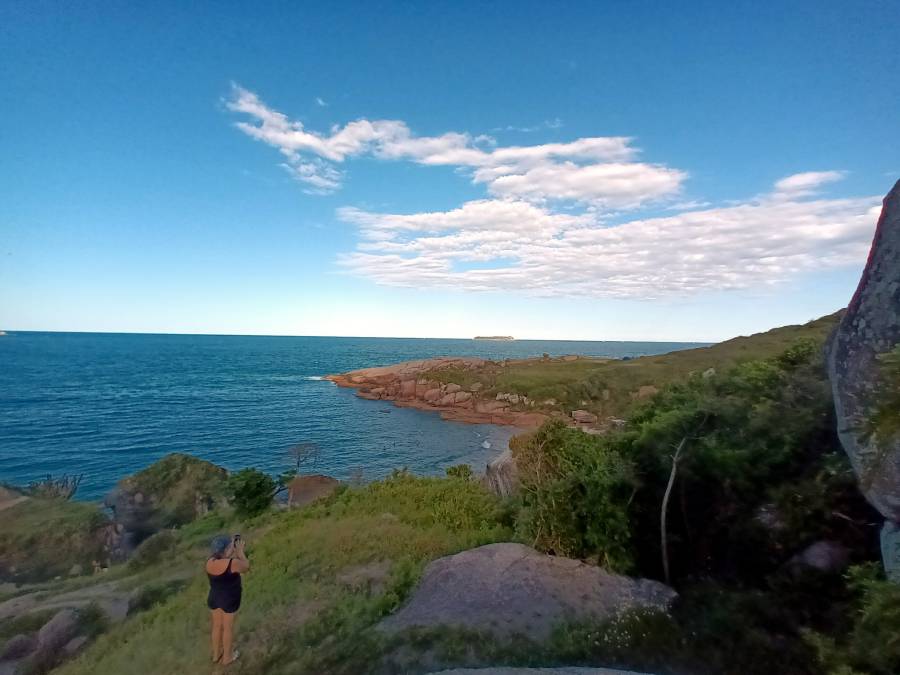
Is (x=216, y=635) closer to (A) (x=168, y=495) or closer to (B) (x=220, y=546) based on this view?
(B) (x=220, y=546)

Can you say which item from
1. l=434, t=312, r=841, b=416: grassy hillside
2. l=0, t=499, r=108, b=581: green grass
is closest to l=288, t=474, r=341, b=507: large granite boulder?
l=0, t=499, r=108, b=581: green grass

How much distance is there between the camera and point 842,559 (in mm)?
10008

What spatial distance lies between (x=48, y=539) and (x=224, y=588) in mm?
25379

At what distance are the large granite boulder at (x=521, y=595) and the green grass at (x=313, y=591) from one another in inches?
34.1

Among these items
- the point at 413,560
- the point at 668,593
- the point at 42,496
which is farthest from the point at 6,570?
the point at 668,593

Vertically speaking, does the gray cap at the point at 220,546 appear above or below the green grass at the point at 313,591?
above

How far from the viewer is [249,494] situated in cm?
2681

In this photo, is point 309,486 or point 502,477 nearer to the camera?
point 502,477

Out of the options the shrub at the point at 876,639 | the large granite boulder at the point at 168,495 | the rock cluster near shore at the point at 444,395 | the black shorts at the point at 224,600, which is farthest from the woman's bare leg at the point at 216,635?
the rock cluster near shore at the point at 444,395

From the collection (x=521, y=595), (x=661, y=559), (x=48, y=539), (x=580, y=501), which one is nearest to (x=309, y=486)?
(x=48, y=539)

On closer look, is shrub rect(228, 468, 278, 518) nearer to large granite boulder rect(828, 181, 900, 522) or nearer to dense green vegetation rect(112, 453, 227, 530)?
dense green vegetation rect(112, 453, 227, 530)

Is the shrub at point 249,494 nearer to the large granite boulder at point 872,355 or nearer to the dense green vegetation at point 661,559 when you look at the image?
the dense green vegetation at point 661,559

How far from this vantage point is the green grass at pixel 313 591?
431 inches

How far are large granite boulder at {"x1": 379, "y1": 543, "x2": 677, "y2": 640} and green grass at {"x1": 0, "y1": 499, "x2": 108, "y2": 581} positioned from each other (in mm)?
24665
